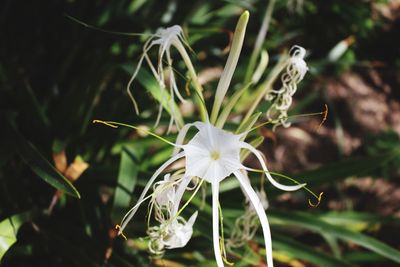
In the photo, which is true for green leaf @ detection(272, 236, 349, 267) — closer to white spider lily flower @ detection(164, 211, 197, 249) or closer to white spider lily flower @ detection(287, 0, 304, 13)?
white spider lily flower @ detection(164, 211, 197, 249)

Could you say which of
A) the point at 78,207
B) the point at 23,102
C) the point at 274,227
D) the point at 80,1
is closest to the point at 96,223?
the point at 78,207

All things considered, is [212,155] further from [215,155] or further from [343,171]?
[343,171]

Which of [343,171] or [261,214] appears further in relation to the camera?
[343,171]

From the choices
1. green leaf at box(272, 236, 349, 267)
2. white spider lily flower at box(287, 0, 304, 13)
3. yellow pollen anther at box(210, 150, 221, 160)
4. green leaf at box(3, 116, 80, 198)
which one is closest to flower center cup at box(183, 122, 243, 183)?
yellow pollen anther at box(210, 150, 221, 160)

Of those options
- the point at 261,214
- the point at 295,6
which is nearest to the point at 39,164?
the point at 261,214

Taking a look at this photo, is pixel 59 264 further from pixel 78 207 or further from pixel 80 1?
pixel 80 1

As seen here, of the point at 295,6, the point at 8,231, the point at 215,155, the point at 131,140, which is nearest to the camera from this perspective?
the point at 215,155
